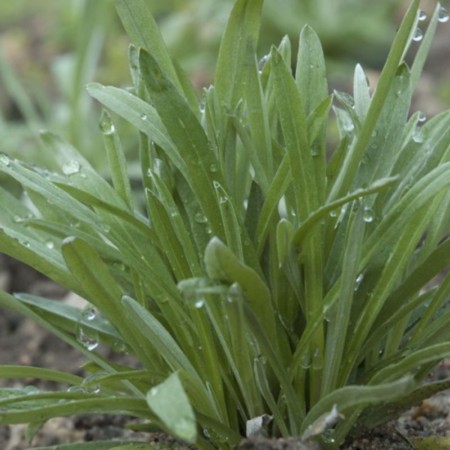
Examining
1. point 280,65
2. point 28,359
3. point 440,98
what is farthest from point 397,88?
point 440,98

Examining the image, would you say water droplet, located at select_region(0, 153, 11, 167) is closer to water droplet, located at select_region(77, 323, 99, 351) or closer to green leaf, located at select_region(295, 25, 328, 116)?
water droplet, located at select_region(77, 323, 99, 351)

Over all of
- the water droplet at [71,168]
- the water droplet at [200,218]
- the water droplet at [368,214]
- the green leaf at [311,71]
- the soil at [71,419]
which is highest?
the green leaf at [311,71]

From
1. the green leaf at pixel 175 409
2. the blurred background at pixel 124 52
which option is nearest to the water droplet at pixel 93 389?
the green leaf at pixel 175 409

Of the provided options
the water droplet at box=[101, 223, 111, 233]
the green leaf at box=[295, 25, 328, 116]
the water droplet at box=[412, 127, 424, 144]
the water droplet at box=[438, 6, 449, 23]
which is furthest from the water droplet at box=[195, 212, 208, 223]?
the water droplet at box=[438, 6, 449, 23]

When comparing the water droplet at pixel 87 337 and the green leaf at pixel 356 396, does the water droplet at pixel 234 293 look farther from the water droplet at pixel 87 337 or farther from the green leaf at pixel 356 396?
the water droplet at pixel 87 337

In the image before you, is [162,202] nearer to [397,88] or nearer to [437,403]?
[397,88]

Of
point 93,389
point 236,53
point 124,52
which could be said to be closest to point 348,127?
point 236,53

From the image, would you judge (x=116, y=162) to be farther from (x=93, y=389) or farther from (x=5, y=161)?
(x=93, y=389)
